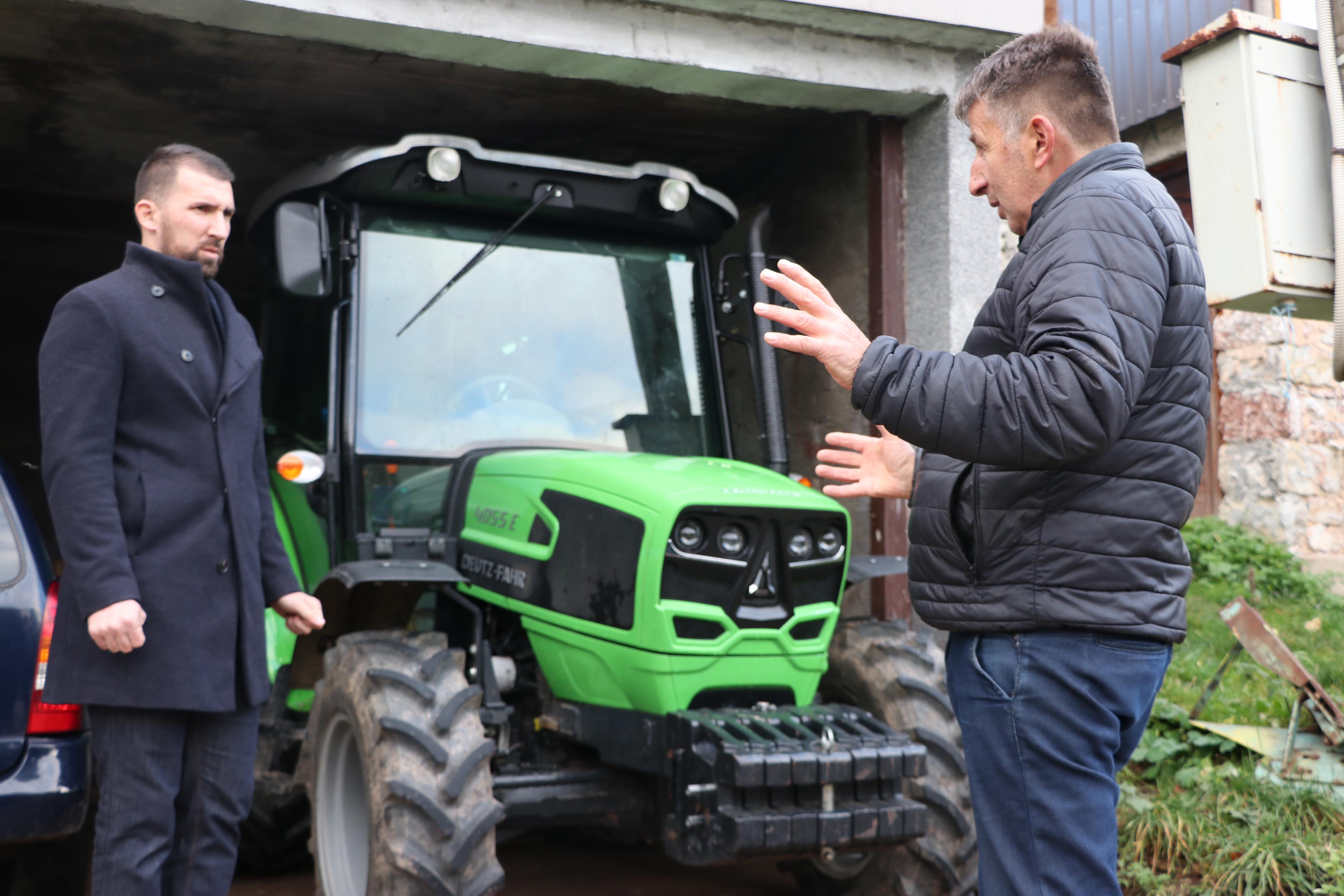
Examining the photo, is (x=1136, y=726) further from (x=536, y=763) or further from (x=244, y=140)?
(x=244, y=140)

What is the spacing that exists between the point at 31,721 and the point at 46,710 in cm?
4

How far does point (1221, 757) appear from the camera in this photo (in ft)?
14.0

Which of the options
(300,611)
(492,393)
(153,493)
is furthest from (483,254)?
(153,493)

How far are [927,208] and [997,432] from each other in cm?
392

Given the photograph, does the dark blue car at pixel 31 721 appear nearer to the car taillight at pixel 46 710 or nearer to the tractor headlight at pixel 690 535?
the car taillight at pixel 46 710

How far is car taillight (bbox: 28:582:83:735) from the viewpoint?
117 inches

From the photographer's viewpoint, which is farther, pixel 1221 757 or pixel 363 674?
pixel 1221 757

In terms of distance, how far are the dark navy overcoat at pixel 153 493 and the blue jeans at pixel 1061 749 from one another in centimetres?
163

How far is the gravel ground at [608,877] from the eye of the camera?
4.12 meters

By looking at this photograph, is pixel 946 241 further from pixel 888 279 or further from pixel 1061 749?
pixel 1061 749

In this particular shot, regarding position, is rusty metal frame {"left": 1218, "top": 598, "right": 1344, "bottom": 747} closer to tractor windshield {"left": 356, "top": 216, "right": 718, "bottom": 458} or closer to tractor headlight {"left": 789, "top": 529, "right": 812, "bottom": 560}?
tractor headlight {"left": 789, "top": 529, "right": 812, "bottom": 560}

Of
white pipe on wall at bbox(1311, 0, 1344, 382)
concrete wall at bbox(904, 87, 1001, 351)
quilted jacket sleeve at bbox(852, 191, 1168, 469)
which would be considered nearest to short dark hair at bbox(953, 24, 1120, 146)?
quilted jacket sleeve at bbox(852, 191, 1168, 469)

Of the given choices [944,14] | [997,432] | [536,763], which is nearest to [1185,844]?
[536,763]

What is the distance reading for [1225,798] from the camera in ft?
12.8
